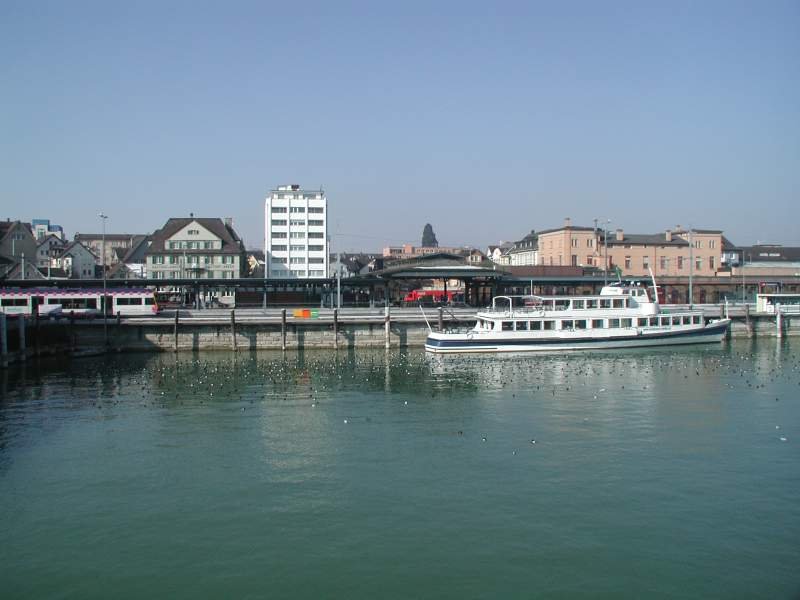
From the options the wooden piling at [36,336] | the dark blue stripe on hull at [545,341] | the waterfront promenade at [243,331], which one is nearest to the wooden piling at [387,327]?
the waterfront promenade at [243,331]

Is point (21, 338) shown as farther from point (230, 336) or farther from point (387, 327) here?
point (387, 327)

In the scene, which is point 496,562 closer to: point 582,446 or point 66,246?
point 582,446

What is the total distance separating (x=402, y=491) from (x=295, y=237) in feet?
309

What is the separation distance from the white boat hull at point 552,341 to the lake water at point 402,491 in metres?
14.3

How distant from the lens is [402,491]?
20562 mm

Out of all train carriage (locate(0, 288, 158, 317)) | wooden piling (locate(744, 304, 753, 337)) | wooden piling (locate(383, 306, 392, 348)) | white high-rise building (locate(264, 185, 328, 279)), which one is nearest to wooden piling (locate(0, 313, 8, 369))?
train carriage (locate(0, 288, 158, 317))

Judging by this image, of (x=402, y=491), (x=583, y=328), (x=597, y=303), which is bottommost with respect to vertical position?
(x=402, y=491)

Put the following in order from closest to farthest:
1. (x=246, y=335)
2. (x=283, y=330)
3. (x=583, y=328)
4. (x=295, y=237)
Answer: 1. (x=583, y=328)
2. (x=283, y=330)
3. (x=246, y=335)
4. (x=295, y=237)

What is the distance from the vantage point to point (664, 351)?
54.0 meters

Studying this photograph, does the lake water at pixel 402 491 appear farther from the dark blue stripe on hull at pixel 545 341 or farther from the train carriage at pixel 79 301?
the train carriage at pixel 79 301

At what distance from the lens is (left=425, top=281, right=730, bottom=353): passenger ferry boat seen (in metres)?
53.1

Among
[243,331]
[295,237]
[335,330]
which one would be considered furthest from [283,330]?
[295,237]

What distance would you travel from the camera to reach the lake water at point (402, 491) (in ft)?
50.8

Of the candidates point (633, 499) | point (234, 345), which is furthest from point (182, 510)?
point (234, 345)
